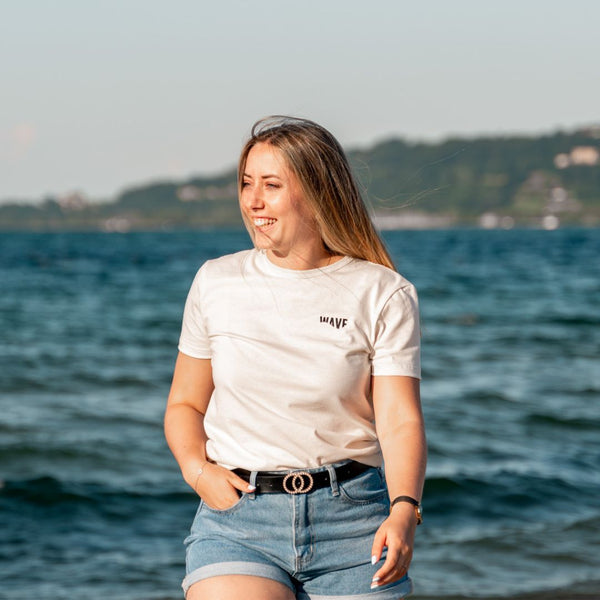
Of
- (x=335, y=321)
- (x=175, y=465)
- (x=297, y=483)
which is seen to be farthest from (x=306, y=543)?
(x=175, y=465)

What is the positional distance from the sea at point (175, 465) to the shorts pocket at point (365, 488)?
145mm

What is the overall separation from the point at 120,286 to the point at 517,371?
886 inches

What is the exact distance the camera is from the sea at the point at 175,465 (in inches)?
280

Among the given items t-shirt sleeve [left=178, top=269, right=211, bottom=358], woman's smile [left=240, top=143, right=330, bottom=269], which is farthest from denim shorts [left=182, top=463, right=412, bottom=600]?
woman's smile [left=240, top=143, right=330, bottom=269]

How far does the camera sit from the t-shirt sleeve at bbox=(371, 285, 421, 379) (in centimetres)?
285

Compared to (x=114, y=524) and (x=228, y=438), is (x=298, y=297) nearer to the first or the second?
(x=228, y=438)

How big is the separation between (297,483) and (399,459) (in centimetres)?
29

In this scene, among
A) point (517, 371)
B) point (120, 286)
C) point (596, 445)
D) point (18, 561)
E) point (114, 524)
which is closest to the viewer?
point (18, 561)

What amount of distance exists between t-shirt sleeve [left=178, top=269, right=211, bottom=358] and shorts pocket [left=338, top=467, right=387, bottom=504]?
1.89 ft

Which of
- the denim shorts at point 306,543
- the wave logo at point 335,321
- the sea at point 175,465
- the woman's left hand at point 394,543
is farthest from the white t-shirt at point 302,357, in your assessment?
the sea at point 175,465

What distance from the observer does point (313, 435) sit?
2797 mm

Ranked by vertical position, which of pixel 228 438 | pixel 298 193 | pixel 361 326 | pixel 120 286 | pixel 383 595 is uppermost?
pixel 298 193

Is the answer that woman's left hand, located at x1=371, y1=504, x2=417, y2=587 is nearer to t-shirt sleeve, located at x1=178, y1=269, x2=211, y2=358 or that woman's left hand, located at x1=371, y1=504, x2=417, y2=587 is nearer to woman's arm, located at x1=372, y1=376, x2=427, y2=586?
woman's arm, located at x1=372, y1=376, x2=427, y2=586

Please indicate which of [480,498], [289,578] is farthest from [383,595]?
[480,498]
